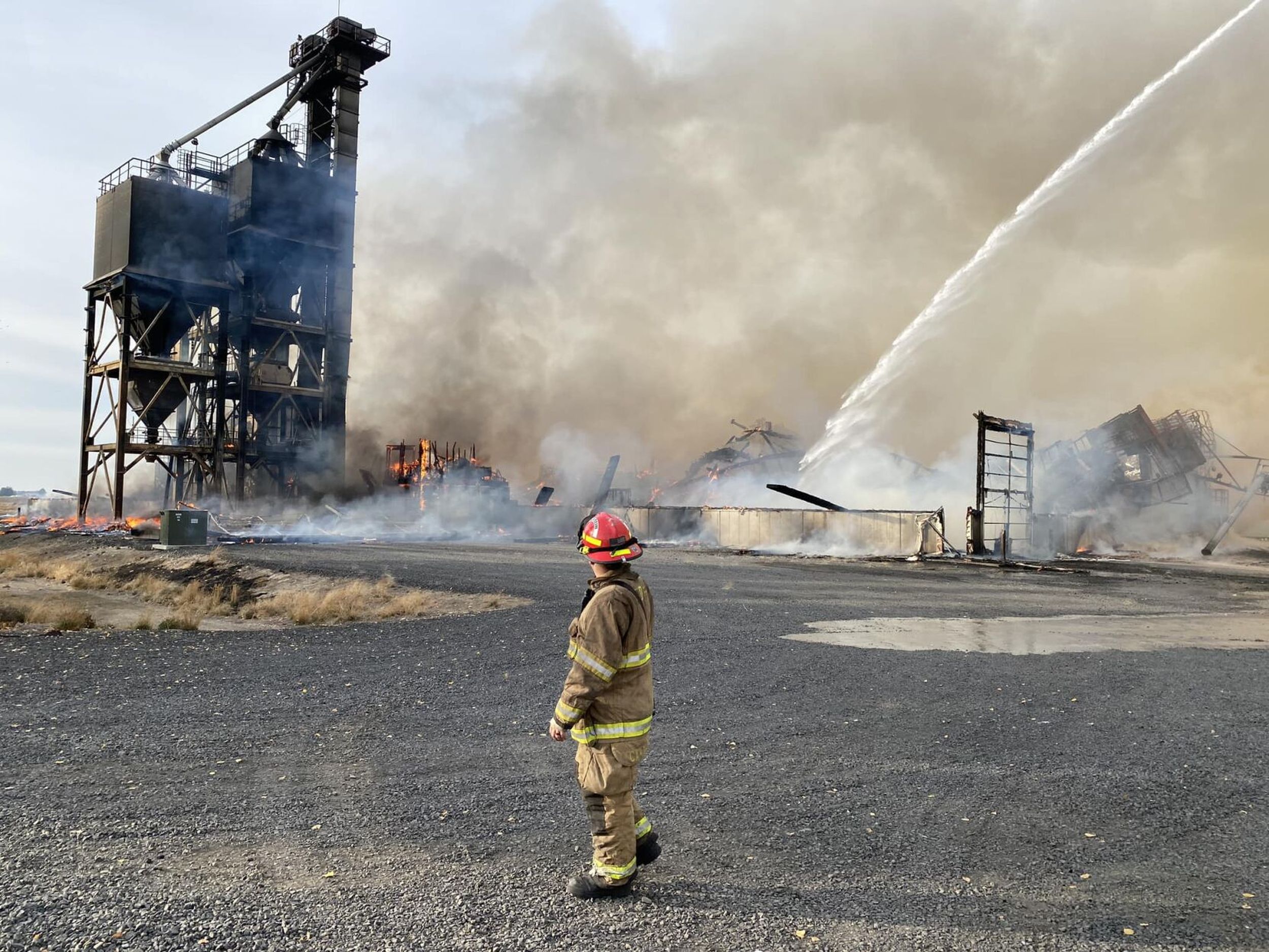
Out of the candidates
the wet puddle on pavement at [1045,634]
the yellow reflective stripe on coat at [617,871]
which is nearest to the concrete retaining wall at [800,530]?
the wet puddle on pavement at [1045,634]

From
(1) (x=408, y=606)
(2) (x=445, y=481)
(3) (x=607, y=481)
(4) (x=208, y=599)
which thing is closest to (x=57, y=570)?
(4) (x=208, y=599)

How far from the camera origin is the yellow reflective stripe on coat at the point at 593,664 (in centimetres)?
366

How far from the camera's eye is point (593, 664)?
12.1ft

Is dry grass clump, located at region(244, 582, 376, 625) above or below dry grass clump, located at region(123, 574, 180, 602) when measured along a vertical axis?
above

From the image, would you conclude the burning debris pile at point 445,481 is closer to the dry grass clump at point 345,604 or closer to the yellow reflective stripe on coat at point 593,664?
the dry grass clump at point 345,604

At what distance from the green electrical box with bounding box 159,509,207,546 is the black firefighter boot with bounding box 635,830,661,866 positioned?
83.3 feet

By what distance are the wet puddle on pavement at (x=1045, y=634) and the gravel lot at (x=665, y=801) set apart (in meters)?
0.65

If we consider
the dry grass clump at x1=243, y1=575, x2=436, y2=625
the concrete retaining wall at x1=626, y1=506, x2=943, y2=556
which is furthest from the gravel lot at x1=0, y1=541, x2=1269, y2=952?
the concrete retaining wall at x1=626, y1=506, x2=943, y2=556

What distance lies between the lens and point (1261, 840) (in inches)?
177

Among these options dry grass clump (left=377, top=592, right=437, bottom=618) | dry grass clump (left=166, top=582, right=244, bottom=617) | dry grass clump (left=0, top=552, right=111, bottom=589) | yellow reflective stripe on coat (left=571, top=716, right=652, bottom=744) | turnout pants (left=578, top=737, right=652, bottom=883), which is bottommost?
dry grass clump (left=0, top=552, right=111, bottom=589)

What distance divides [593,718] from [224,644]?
334 inches

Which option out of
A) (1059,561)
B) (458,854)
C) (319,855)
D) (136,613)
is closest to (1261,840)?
(458,854)

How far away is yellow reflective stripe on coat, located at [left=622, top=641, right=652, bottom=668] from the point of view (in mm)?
3781

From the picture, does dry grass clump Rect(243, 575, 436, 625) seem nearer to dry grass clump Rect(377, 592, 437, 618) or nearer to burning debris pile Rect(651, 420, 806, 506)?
dry grass clump Rect(377, 592, 437, 618)
